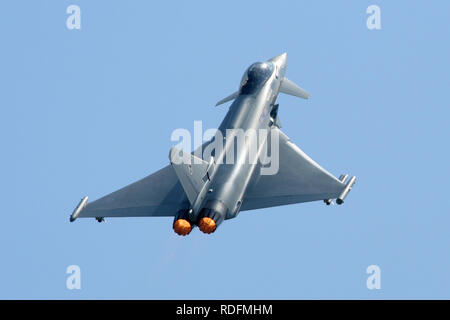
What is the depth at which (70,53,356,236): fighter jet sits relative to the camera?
118 feet

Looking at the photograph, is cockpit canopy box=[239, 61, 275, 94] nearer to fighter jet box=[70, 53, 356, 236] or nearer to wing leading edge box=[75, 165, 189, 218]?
fighter jet box=[70, 53, 356, 236]

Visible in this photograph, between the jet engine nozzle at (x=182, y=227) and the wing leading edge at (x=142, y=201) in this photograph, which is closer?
the jet engine nozzle at (x=182, y=227)

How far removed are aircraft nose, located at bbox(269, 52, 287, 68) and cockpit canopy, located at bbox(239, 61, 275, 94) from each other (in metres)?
1.47

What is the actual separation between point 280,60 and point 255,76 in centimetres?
352

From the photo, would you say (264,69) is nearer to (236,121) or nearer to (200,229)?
(236,121)

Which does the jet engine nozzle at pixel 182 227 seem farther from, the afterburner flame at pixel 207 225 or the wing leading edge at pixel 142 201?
the wing leading edge at pixel 142 201

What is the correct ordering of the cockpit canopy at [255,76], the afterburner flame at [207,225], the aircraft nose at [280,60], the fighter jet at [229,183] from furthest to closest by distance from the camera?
the aircraft nose at [280,60] < the cockpit canopy at [255,76] < the fighter jet at [229,183] < the afterburner flame at [207,225]

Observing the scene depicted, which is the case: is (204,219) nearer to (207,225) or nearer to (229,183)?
(207,225)

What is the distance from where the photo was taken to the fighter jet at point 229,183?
36.0 m

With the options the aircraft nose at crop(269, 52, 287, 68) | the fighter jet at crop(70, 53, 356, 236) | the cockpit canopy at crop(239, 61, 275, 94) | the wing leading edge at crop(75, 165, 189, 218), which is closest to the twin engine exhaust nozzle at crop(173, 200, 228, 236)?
the fighter jet at crop(70, 53, 356, 236)

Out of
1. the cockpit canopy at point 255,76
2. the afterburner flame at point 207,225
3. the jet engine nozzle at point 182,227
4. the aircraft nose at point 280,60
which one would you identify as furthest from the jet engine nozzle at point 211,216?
the aircraft nose at point 280,60

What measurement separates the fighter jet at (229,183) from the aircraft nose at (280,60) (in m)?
4.94

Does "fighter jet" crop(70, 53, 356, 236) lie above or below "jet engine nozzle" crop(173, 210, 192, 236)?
above

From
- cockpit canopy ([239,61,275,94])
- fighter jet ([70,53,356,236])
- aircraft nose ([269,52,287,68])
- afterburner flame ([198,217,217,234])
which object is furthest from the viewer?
aircraft nose ([269,52,287,68])
